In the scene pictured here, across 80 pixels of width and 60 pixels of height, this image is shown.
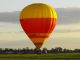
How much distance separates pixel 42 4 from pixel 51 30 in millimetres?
4827

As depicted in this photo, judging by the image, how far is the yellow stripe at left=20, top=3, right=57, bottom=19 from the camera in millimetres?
73375

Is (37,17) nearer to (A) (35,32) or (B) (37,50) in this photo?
(A) (35,32)

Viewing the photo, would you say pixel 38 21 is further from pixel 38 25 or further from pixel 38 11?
pixel 38 11

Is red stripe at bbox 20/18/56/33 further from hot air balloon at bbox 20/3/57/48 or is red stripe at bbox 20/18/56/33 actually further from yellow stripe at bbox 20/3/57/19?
yellow stripe at bbox 20/3/57/19

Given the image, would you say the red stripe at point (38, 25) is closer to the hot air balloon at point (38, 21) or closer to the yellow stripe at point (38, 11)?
the hot air balloon at point (38, 21)

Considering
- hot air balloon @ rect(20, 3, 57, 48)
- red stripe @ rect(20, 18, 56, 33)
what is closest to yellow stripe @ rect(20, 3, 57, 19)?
hot air balloon @ rect(20, 3, 57, 48)

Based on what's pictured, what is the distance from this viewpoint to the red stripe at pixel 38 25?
2888 inches

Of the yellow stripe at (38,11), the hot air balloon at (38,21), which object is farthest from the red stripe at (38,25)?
the yellow stripe at (38,11)

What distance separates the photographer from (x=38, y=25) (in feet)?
242

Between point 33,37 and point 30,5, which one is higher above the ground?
point 30,5

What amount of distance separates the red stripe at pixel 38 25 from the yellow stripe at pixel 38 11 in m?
0.66

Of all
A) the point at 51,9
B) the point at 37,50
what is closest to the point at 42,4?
the point at 51,9

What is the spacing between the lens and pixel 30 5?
2960 inches

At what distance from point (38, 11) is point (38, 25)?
91.7 inches
